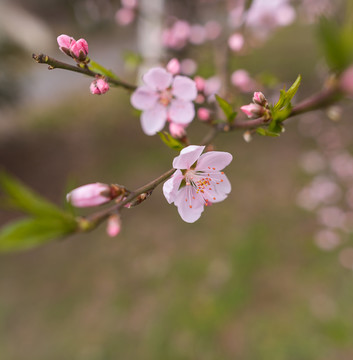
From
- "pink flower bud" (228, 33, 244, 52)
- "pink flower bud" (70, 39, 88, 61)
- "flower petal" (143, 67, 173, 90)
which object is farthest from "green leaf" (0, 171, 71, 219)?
"pink flower bud" (228, 33, 244, 52)

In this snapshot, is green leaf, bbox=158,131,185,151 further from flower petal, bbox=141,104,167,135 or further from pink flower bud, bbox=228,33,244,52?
pink flower bud, bbox=228,33,244,52

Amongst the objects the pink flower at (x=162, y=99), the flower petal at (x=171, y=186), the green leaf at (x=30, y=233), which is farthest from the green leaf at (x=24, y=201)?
the pink flower at (x=162, y=99)

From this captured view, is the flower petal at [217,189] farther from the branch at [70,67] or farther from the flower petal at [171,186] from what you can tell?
the branch at [70,67]

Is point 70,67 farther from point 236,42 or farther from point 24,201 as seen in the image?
point 236,42

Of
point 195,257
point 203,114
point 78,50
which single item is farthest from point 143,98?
point 195,257

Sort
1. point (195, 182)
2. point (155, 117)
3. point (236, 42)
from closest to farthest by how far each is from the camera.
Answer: point (195, 182) → point (155, 117) → point (236, 42)
